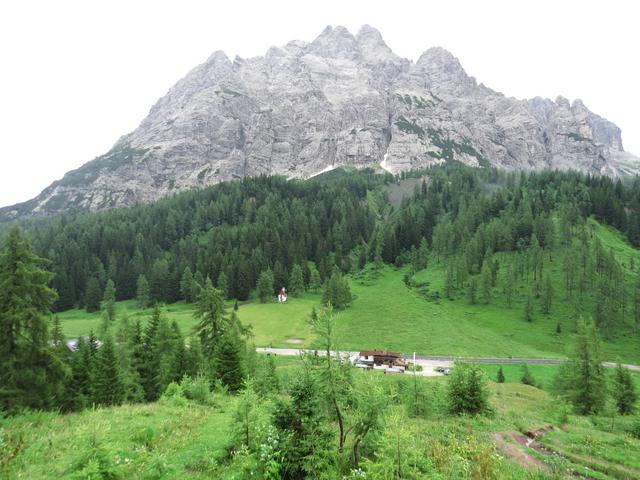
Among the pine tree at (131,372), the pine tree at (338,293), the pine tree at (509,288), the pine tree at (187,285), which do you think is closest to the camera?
the pine tree at (131,372)

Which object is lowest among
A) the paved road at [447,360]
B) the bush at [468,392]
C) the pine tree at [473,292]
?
the paved road at [447,360]

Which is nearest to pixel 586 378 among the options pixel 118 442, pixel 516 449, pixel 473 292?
pixel 516 449

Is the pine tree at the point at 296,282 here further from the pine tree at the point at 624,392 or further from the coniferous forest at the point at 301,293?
the pine tree at the point at 624,392

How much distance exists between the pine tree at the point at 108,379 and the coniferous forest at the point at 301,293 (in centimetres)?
13

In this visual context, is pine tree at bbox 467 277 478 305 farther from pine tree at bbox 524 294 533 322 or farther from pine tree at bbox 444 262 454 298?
pine tree at bbox 524 294 533 322

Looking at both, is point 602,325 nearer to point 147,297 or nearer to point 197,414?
point 197,414

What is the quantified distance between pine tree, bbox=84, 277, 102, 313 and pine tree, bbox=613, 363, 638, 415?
14155 centimetres

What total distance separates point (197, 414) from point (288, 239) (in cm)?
13049

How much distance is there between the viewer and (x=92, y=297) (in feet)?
397

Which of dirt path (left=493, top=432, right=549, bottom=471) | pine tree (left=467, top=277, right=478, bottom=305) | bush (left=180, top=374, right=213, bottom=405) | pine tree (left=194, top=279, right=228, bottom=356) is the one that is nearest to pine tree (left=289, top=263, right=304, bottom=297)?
pine tree (left=467, top=277, right=478, bottom=305)

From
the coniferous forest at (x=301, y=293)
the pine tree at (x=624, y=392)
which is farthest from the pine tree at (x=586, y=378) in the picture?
the pine tree at (x=624, y=392)

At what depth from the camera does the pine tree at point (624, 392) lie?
3422 centimetres

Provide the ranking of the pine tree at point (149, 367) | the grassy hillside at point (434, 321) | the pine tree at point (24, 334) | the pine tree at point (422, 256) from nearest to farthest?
the pine tree at point (24, 334) → the pine tree at point (149, 367) → the grassy hillside at point (434, 321) → the pine tree at point (422, 256)

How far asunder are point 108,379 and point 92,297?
4323 inches
